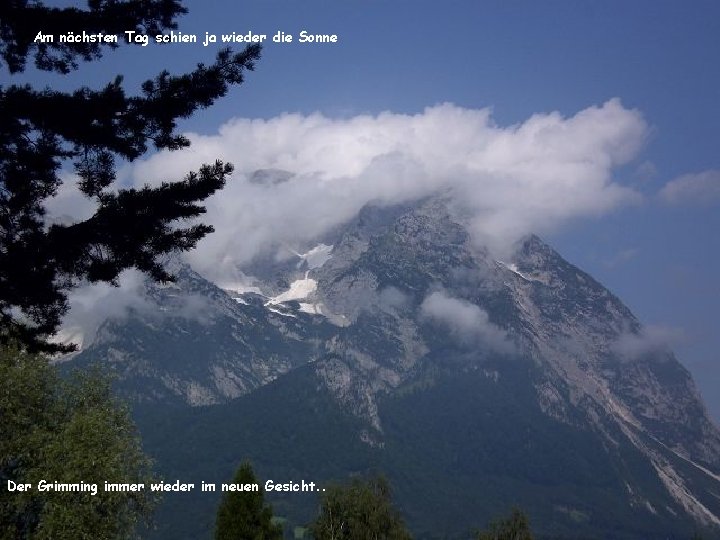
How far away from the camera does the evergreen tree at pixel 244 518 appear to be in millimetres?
49094

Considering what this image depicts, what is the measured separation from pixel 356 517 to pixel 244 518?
25.3m

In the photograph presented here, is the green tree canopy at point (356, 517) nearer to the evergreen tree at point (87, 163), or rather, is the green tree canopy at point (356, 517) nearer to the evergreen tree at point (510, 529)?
the evergreen tree at point (510, 529)

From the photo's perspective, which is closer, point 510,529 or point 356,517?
point 356,517

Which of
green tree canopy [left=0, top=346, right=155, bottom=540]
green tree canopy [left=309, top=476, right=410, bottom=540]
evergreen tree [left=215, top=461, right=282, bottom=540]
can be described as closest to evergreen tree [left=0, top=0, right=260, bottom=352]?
green tree canopy [left=0, top=346, right=155, bottom=540]

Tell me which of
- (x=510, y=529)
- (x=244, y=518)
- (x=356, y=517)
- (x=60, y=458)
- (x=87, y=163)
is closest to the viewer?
(x=87, y=163)

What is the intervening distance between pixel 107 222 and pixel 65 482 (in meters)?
23.7

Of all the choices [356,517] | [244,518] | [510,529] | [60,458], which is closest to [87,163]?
[60,458]

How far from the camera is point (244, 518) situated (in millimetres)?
49562

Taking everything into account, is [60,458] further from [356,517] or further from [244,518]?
[356,517]

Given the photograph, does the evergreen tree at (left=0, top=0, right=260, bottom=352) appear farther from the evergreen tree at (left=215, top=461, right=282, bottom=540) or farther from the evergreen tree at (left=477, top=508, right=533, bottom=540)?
the evergreen tree at (left=477, top=508, right=533, bottom=540)

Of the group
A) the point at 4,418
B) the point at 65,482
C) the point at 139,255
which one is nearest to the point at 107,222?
the point at 139,255

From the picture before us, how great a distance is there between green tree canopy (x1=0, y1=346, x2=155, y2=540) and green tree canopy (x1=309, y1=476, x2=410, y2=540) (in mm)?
33975

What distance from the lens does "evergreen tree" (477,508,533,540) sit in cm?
8038

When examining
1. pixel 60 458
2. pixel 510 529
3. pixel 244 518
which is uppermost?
pixel 60 458
